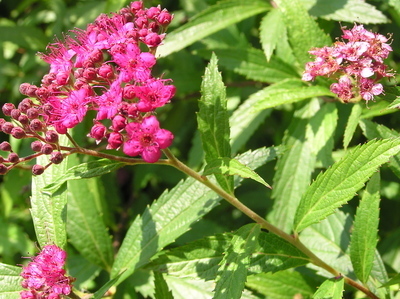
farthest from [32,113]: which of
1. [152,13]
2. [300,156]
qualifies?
[300,156]

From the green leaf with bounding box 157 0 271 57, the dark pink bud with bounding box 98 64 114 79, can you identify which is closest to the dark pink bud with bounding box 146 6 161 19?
the dark pink bud with bounding box 98 64 114 79

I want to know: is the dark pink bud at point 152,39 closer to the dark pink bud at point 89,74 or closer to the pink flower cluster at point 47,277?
the dark pink bud at point 89,74

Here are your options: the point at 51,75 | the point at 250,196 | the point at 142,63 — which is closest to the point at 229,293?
the point at 142,63

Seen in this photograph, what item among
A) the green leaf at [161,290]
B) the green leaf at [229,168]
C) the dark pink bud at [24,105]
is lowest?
the green leaf at [161,290]

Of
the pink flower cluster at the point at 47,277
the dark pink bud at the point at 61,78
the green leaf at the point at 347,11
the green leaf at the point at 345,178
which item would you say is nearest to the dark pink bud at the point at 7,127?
the dark pink bud at the point at 61,78

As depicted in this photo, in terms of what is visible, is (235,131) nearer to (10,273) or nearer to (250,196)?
(250,196)

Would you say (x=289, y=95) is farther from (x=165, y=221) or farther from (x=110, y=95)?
(x=110, y=95)
